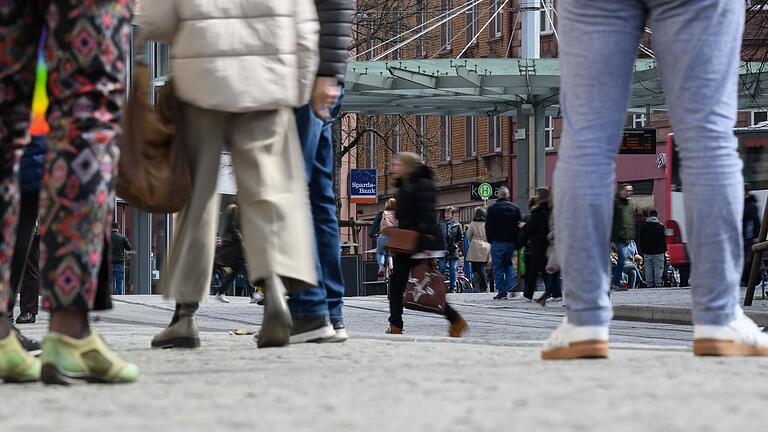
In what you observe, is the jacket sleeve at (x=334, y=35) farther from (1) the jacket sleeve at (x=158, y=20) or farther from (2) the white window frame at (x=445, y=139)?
(2) the white window frame at (x=445, y=139)

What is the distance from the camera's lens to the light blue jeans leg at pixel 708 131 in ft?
16.6

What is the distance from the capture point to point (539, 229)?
898 inches

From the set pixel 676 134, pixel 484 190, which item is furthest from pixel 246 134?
pixel 484 190

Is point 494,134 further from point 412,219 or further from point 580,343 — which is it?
point 580,343

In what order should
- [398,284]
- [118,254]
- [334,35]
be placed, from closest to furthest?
[334,35] < [398,284] < [118,254]

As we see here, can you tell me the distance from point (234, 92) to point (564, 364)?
6.30 feet

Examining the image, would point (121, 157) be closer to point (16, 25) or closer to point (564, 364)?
point (16, 25)

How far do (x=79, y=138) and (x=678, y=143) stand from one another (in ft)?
6.39

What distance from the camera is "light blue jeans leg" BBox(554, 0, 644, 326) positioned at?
16.5 feet

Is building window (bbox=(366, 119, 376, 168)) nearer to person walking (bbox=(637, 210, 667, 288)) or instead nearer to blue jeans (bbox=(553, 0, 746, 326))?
person walking (bbox=(637, 210, 667, 288))

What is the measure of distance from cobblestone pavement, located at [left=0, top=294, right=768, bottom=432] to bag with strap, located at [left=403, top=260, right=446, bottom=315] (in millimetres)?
6892

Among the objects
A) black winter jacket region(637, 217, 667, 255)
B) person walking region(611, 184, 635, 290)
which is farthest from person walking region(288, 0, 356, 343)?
black winter jacket region(637, 217, 667, 255)

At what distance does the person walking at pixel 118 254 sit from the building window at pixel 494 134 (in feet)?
112

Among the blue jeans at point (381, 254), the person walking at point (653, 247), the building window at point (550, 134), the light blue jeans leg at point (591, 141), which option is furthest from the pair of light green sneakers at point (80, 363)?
the building window at point (550, 134)
